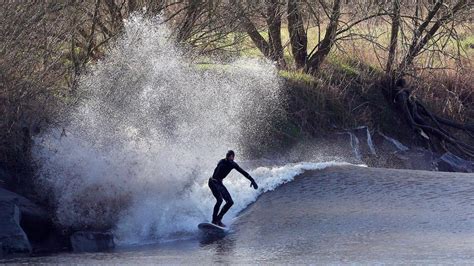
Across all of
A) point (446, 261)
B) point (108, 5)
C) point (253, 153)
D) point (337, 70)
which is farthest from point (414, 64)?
point (446, 261)

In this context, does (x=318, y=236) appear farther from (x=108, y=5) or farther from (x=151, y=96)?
(x=108, y=5)

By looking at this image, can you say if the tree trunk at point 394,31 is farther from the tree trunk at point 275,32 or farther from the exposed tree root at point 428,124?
the tree trunk at point 275,32

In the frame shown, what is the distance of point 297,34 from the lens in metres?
30.8

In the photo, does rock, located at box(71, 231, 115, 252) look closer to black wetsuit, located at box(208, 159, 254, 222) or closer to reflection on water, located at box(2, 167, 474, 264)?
reflection on water, located at box(2, 167, 474, 264)

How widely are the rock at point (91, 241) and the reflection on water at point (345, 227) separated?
1.91 ft

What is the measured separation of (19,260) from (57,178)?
4.37 metres

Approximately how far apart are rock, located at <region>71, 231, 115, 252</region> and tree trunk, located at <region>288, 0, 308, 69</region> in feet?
44.1

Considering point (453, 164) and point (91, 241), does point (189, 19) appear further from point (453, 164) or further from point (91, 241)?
point (91, 241)

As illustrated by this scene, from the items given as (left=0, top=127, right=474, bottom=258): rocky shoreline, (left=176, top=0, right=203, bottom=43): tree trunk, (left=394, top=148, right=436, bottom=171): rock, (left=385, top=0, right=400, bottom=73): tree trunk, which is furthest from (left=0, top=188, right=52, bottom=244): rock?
(left=385, top=0, right=400, bottom=73): tree trunk

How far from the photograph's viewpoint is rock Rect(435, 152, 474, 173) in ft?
96.4

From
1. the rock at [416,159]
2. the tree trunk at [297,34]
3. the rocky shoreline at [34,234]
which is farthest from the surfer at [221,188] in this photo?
the rock at [416,159]

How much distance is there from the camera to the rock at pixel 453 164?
96.4 ft

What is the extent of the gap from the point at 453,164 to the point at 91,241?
14943 mm

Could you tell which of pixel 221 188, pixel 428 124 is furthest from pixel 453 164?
pixel 221 188
